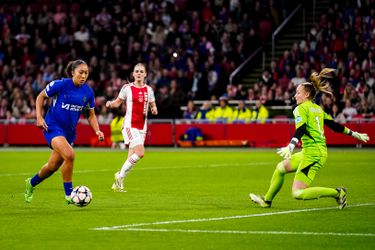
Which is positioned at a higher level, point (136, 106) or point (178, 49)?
point (178, 49)

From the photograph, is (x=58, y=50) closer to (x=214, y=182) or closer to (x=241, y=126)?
(x=241, y=126)

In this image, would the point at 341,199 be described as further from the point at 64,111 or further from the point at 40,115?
the point at 40,115

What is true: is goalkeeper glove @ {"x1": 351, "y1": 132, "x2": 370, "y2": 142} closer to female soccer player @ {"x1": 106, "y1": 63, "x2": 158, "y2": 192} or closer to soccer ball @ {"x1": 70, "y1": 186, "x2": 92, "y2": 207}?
soccer ball @ {"x1": 70, "y1": 186, "x2": 92, "y2": 207}

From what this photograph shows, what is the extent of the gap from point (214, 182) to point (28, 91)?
2372 centimetres

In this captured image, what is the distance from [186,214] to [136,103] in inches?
222

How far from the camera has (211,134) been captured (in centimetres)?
3697

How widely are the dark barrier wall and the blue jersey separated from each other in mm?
20913

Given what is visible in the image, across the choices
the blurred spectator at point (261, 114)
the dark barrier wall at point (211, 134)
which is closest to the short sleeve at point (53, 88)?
the dark barrier wall at point (211, 134)

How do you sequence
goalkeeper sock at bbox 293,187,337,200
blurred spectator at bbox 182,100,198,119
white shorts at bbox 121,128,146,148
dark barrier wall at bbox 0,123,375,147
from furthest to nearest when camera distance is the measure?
blurred spectator at bbox 182,100,198,119
dark barrier wall at bbox 0,123,375,147
white shorts at bbox 121,128,146,148
goalkeeper sock at bbox 293,187,337,200

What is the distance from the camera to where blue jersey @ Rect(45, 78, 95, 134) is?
14430 millimetres

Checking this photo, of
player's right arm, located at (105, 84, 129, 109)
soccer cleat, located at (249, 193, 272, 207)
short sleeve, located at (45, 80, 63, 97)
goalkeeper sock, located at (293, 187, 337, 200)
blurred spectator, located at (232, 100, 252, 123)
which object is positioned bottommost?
blurred spectator, located at (232, 100, 252, 123)

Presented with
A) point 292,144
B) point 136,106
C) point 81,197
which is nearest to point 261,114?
point 136,106

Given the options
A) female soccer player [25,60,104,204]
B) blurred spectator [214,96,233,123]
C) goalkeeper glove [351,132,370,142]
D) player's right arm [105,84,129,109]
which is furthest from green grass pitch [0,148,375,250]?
blurred spectator [214,96,233,123]

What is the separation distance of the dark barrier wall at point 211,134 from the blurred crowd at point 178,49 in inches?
24.7
